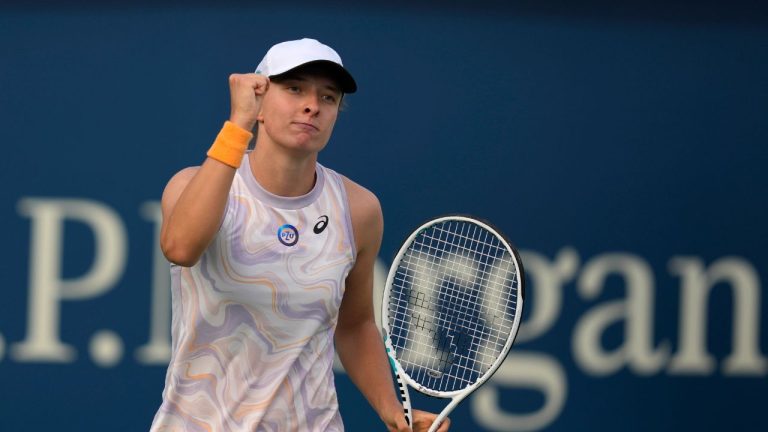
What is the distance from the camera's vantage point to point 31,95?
4.39 m

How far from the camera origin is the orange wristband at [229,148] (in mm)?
2467

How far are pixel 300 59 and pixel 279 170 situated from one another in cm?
23

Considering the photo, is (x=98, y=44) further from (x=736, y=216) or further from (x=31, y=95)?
(x=736, y=216)

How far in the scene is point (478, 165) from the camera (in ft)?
14.5

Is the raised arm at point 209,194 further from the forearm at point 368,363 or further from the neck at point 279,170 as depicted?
the forearm at point 368,363

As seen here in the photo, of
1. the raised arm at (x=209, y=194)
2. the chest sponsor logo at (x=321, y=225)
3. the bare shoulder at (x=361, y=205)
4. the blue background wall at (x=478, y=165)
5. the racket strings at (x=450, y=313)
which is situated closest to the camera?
the raised arm at (x=209, y=194)

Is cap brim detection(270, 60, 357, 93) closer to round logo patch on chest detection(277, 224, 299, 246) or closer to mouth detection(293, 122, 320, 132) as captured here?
mouth detection(293, 122, 320, 132)

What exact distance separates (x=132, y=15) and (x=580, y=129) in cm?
146

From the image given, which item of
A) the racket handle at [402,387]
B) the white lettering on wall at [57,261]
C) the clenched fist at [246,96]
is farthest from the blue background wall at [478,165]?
the clenched fist at [246,96]

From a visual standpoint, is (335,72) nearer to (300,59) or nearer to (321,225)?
(300,59)

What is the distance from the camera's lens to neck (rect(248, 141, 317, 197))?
8.95ft

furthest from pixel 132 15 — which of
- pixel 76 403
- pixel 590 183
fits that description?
pixel 590 183

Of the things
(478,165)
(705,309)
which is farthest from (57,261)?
(705,309)

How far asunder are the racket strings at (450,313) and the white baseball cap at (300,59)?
554mm
